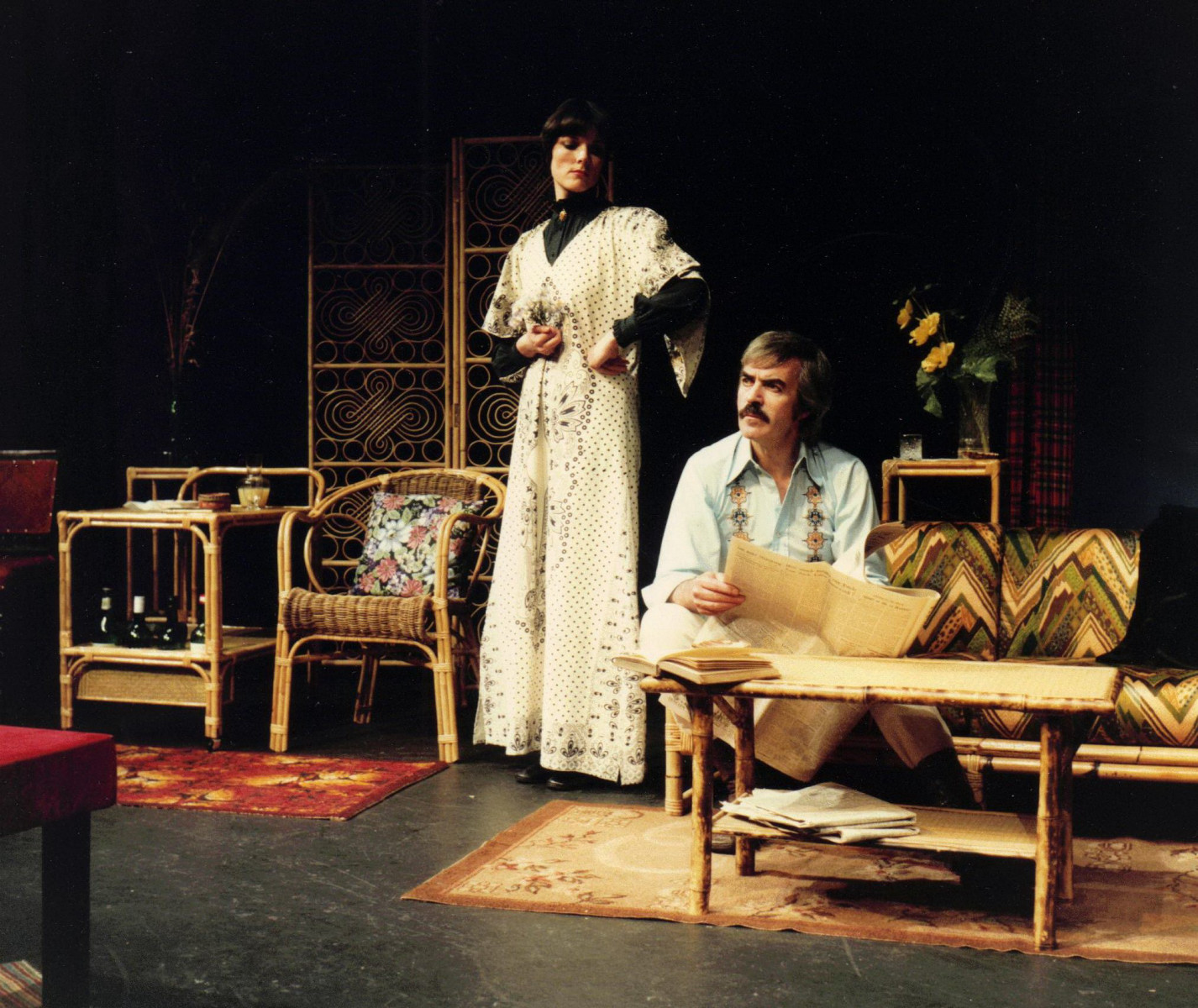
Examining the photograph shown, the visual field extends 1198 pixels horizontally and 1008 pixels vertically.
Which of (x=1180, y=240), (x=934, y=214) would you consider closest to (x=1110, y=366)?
(x=1180, y=240)

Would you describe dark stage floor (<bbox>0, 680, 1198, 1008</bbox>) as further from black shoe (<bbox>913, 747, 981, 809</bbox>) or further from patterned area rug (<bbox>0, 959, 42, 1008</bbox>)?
black shoe (<bbox>913, 747, 981, 809</bbox>)

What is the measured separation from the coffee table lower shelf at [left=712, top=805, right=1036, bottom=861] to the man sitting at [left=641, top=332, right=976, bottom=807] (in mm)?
264

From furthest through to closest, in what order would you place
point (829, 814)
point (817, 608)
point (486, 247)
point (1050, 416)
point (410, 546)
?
point (486, 247) → point (1050, 416) → point (410, 546) → point (817, 608) → point (829, 814)

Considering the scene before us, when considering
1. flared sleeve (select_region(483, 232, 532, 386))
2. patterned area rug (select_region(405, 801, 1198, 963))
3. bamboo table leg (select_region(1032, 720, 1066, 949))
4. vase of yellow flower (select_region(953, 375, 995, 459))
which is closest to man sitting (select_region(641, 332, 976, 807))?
patterned area rug (select_region(405, 801, 1198, 963))

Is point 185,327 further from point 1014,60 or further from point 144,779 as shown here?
point 1014,60

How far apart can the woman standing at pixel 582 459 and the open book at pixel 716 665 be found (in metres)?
1.29

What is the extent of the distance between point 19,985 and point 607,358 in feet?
7.44

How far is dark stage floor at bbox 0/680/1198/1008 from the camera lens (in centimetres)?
229

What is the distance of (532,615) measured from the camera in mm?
4055

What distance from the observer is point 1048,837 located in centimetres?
244

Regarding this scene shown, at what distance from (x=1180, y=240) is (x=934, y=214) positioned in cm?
102

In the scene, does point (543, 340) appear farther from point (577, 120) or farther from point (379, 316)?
point (379, 316)

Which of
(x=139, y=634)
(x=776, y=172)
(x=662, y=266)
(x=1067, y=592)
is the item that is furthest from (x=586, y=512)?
(x=776, y=172)

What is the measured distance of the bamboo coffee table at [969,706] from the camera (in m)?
2.42
